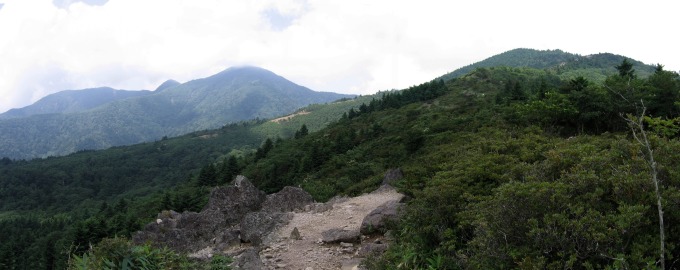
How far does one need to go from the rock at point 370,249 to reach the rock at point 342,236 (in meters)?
0.85

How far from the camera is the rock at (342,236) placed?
10.7 metres

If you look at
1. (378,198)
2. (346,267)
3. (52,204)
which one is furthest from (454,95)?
(52,204)

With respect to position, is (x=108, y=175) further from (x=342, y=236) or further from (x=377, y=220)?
(x=377, y=220)

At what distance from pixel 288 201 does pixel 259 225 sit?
4.34 metres

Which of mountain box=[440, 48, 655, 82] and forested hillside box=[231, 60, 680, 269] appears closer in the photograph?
forested hillside box=[231, 60, 680, 269]

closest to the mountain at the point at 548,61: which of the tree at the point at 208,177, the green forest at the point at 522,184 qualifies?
the tree at the point at 208,177

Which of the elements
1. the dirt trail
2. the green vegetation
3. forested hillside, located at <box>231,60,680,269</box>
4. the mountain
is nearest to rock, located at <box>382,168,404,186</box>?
the dirt trail

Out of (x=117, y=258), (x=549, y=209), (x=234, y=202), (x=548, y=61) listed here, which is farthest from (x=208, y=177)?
(x=548, y=61)

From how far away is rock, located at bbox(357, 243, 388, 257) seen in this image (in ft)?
29.4

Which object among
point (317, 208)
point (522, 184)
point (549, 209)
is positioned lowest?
point (317, 208)

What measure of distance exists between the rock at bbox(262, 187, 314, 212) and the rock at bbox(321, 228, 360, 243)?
18.9 ft

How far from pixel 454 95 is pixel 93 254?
72.1m

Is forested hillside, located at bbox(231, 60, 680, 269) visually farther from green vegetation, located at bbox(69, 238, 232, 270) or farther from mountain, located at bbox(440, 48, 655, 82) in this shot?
mountain, located at bbox(440, 48, 655, 82)

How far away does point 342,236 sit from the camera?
35.4 ft
